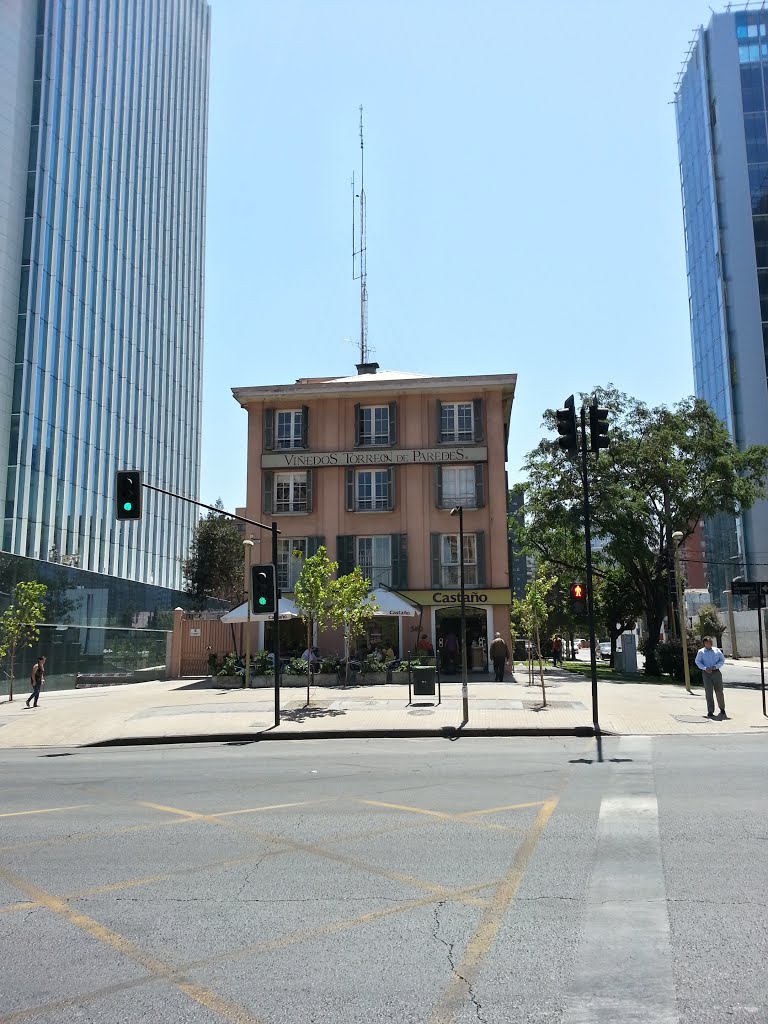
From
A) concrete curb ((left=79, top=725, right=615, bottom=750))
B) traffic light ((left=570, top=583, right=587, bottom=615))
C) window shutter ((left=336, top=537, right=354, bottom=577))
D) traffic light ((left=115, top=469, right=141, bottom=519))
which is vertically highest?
window shutter ((left=336, top=537, right=354, bottom=577))

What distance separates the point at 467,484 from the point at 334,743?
784 inches

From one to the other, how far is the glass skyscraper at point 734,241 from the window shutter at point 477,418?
117ft

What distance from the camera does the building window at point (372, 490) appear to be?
34.1m

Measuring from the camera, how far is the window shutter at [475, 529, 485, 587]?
32.6 meters

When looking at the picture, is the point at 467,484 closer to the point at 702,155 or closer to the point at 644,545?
the point at 644,545

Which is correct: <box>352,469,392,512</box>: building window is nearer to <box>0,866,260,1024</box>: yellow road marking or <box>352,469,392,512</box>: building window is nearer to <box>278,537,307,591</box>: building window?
<box>278,537,307,591</box>: building window

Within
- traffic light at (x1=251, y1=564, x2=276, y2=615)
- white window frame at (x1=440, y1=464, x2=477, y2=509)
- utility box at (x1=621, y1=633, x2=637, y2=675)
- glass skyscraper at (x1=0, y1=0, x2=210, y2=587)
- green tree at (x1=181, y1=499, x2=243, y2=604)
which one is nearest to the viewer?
traffic light at (x1=251, y1=564, x2=276, y2=615)

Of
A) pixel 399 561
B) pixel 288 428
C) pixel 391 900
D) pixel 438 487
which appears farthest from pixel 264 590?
pixel 288 428

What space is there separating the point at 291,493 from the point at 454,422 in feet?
25.1

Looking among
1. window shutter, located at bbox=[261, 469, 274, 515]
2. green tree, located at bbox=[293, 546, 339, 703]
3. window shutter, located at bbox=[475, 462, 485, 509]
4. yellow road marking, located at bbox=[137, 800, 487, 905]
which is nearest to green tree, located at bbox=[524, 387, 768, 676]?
window shutter, located at bbox=[475, 462, 485, 509]

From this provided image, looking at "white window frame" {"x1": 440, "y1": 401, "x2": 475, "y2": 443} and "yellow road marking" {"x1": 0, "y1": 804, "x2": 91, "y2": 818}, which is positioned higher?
"white window frame" {"x1": 440, "y1": 401, "x2": 475, "y2": 443}

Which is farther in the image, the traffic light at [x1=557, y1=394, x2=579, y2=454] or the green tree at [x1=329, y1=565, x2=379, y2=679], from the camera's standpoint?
the green tree at [x1=329, y1=565, x2=379, y2=679]

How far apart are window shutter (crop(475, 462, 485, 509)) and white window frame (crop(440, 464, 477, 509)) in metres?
0.17

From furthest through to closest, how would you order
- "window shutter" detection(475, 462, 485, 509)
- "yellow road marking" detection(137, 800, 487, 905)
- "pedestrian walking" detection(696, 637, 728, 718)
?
"window shutter" detection(475, 462, 485, 509) → "pedestrian walking" detection(696, 637, 728, 718) → "yellow road marking" detection(137, 800, 487, 905)
